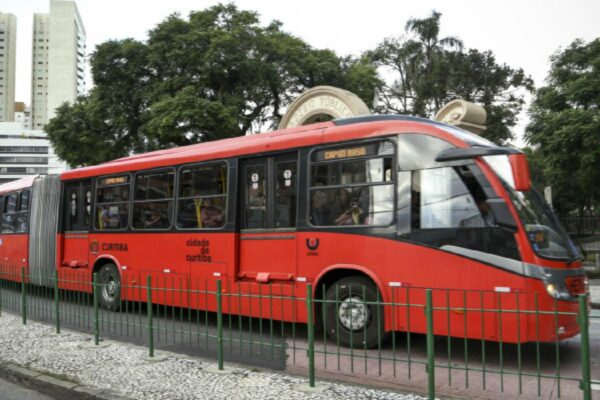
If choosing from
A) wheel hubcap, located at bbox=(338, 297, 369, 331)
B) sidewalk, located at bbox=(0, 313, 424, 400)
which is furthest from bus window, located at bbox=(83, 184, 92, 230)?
wheel hubcap, located at bbox=(338, 297, 369, 331)

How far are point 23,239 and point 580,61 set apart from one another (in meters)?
18.8

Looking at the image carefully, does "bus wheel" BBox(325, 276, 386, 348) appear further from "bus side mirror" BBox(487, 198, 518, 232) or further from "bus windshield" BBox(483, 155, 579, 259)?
"bus windshield" BBox(483, 155, 579, 259)

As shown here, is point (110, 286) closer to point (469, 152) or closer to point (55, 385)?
point (55, 385)

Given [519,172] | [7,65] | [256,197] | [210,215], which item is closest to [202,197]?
[210,215]

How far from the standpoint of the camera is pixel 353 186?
7.29m

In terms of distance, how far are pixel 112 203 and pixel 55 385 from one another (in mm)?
5894

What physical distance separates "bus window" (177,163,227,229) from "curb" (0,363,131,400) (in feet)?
11.5

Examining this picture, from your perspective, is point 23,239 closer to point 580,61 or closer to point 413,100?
point 580,61

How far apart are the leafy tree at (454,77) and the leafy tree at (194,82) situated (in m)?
5.15

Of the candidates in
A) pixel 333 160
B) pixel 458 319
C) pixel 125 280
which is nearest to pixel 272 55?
pixel 125 280

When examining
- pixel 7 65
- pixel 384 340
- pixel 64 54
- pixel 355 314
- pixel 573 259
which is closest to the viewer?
pixel 573 259

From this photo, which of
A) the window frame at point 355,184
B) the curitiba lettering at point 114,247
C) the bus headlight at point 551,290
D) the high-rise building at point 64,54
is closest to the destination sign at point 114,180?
the curitiba lettering at point 114,247

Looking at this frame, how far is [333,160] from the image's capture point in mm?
7551

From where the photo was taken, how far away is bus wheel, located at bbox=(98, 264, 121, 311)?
10742 mm
